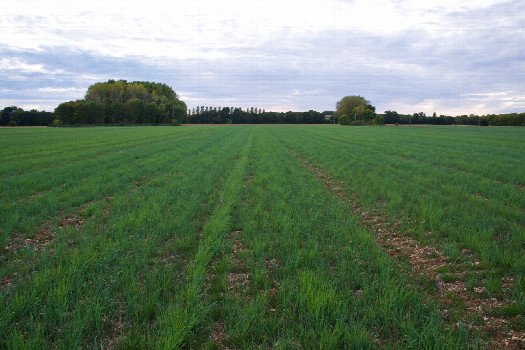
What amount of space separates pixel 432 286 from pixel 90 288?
4.82 metres

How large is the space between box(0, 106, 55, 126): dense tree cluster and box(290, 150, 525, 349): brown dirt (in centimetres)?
13717

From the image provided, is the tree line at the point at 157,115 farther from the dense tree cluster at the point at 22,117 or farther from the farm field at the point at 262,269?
the farm field at the point at 262,269

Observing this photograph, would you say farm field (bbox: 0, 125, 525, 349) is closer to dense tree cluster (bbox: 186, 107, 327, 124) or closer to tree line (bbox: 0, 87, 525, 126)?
tree line (bbox: 0, 87, 525, 126)

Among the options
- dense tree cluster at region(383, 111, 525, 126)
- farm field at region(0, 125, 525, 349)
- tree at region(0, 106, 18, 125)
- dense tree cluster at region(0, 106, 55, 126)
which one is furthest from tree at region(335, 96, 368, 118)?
tree at region(0, 106, 18, 125)

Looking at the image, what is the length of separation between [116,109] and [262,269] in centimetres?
11762

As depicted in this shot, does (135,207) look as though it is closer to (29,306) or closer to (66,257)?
(66,257)

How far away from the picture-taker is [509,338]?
296 centimetres

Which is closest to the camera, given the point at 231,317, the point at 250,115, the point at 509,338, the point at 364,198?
the point at 509,338

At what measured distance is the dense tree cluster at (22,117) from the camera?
108312 mm

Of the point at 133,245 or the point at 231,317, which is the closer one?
the point at 231,317

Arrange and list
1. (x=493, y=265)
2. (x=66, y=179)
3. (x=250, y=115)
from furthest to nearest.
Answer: (x=250, y=115)
(x=66, y=179)
(x=493, y=265)

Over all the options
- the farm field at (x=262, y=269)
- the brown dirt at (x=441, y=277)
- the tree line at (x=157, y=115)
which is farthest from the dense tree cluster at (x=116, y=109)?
the brown dirt at (x=441, y=277)

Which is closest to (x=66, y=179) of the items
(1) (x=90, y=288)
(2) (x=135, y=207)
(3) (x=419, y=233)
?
(2) (x=135, y=207)

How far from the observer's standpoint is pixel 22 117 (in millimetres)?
109125
